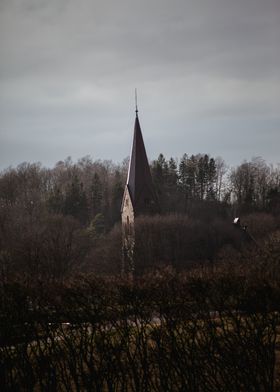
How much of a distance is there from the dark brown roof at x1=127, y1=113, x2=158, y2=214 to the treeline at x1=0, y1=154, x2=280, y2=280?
138 cm

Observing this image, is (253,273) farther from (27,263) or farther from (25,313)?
(27,263)

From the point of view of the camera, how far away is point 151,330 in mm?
9875

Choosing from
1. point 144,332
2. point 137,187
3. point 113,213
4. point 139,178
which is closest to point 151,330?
point 144,332

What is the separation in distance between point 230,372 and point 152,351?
5.08ft

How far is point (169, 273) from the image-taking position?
1053 centimetres

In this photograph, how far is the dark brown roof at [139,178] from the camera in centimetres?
3934

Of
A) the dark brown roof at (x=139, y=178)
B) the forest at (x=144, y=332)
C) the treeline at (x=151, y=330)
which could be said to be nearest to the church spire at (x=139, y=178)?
the dark brown roof at (x=139, y=178)

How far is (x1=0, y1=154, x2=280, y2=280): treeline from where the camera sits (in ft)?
114

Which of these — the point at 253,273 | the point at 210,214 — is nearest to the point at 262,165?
the point at 210,214

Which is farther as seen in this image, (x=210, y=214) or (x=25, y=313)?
(x=210, y=214)

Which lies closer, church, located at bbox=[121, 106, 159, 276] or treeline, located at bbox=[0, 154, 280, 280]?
treeline, located at bbox=[0, 154, 280, 280]

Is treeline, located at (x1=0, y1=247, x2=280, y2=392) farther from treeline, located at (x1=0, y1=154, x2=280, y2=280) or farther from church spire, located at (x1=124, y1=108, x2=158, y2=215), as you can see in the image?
church spire, located at (x1=124, y1=108, x2=158, y2=215)

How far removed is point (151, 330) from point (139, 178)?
1173 inches

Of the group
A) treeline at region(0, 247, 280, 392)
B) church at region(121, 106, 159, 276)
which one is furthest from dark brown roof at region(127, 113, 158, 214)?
treeline at region(0, 247, 280, 392)
